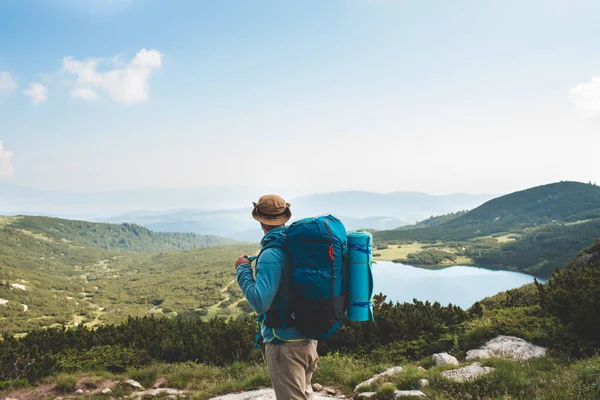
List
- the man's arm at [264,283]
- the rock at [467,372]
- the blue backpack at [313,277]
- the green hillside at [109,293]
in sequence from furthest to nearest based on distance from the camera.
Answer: the green hillside at [109,293] < the rock at [467,372] < the blue backpack at [313,277] < the man's arm at [264,283]

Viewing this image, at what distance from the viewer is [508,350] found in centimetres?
787

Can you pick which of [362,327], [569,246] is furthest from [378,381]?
[569,246]

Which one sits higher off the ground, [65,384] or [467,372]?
[467,372]

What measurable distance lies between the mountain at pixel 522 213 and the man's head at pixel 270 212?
14083 centimetres

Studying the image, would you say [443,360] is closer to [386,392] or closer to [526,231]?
[386,392]

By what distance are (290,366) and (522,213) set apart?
20651 cm

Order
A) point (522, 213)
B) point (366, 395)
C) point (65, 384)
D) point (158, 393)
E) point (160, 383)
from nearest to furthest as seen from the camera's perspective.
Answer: point (366, 395) < point (158, 393) < point (65, 384) < point (160, 383) < point (522, 213)

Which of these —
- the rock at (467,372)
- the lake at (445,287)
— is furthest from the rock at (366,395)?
the lake at (445,287)

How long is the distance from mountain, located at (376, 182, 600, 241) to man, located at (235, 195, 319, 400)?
5543 inches

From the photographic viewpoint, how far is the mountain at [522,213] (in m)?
146

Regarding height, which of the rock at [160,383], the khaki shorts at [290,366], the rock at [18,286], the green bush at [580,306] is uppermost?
the khaki shorts at [290,366]

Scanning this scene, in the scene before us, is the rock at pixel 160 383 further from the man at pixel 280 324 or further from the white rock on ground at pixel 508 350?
the white rock on ground at pixel 508 350

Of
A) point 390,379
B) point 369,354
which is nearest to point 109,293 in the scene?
point 369,354

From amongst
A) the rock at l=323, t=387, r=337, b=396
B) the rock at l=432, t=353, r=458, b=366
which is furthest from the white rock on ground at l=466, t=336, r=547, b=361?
the rock at l=323, t=387, r=337, b=396
